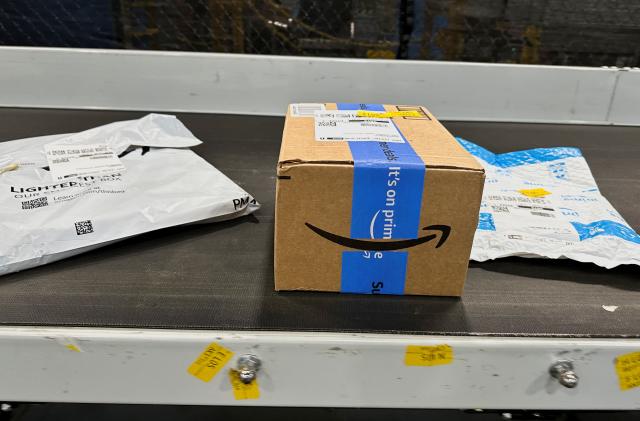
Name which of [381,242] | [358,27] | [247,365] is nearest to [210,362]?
[247,365]

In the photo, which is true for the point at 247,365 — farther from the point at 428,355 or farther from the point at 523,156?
the point at 523,156

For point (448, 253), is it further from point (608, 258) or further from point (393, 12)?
point (393, 12)

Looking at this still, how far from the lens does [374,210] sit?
453mm

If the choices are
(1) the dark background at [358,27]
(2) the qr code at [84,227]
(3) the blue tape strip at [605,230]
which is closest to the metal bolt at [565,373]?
(3) the blue tape strip at [605,230]

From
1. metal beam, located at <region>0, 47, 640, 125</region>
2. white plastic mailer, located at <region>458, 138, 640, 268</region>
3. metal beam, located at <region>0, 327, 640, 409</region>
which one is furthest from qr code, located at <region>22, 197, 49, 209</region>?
metal beam, located at <region>0, 47, 640, 125</region>

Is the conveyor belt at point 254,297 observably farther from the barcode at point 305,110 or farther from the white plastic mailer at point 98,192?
the barcode at point 305,110

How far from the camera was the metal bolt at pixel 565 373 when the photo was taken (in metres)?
0.45

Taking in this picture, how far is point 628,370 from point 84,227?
2.11 ft

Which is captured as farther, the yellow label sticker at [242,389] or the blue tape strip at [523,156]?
the blue tape strip at [523,156]

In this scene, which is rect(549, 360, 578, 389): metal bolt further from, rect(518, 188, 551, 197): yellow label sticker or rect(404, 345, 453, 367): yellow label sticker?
rect(518, 188, 551, 197): yellow label sticker

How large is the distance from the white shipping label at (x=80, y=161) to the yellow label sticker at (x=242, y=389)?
399 mm

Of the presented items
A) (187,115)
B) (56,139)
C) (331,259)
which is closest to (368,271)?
(331,259)

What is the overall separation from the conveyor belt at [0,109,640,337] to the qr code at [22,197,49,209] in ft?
0.34

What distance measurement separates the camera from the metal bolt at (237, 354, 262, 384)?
44 centimetres
